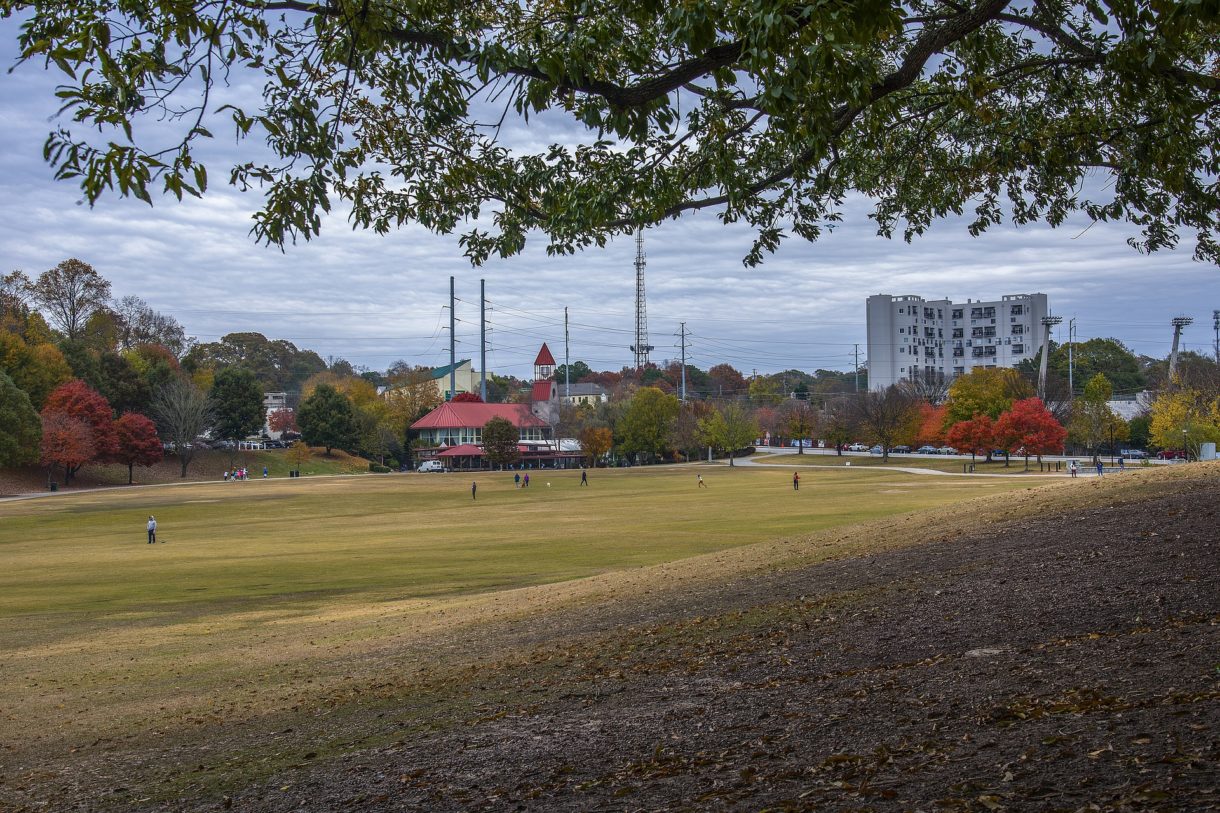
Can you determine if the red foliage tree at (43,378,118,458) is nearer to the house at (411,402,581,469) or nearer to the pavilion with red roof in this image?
the pavilion with red roof

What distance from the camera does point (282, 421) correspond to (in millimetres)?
161625

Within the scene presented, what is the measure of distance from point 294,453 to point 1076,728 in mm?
115545

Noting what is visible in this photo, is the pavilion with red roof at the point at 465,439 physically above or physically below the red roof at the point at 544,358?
below

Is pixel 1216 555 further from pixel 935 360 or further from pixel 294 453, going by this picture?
pixel 935 360

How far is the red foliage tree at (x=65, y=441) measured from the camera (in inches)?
3501

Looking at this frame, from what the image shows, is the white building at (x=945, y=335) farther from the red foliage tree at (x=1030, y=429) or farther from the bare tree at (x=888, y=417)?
the red foliage tree at (x=1030, y=429)

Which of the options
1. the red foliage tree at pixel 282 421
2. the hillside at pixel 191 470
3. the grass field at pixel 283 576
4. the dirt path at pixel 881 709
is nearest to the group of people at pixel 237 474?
the hillside at pixel 191 470

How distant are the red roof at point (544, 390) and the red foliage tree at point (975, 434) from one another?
76241 mm

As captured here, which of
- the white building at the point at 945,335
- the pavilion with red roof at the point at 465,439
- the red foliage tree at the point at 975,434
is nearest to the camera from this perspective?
the red foliage tree at the point at 975,434

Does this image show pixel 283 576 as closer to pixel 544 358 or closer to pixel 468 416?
pixel 468 416

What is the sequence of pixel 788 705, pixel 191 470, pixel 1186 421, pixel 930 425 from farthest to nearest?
pixel 930 425
pixel 191 470
pixel 1186 421
pixel 788 705

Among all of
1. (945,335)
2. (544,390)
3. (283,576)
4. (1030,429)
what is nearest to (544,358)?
(544,390)

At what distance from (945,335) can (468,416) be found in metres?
82.2

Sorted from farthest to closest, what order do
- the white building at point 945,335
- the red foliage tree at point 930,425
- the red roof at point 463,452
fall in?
the white building at point 945,335 → the red roof at point 463,452 → the red foliage tree at point 930,425
